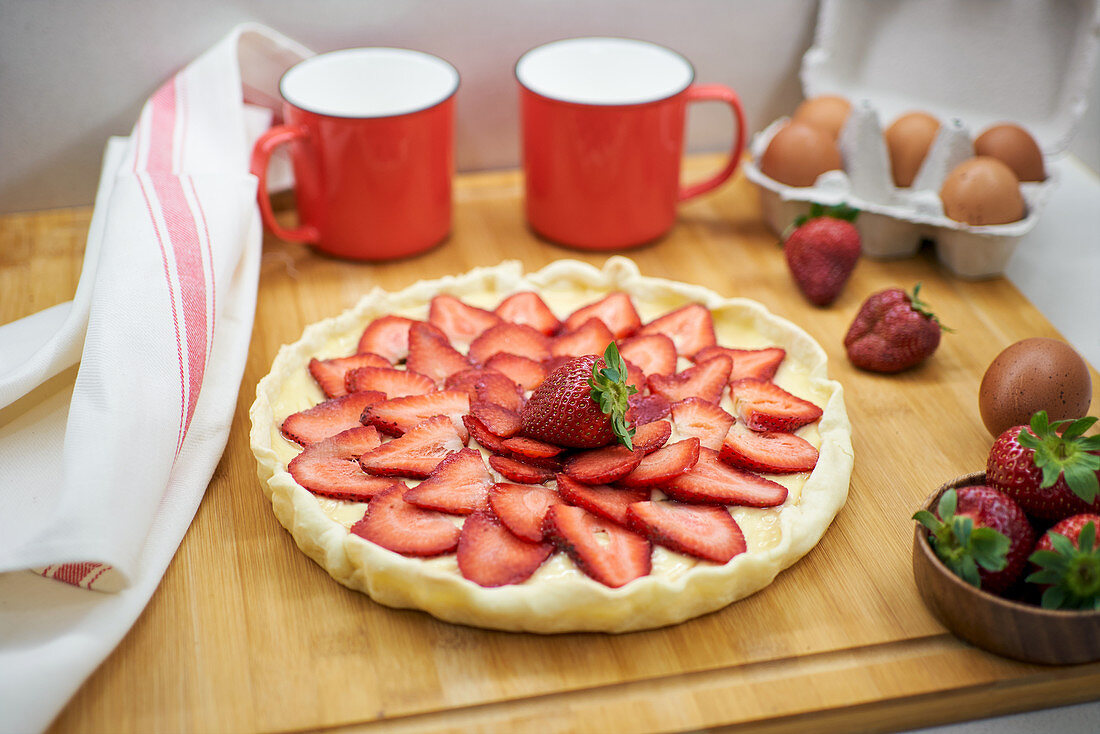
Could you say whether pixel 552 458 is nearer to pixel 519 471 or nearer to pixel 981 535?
pixel 519 471

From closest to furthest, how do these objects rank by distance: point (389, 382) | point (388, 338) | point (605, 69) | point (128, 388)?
point (128, 388) < point (389, 382) < point (388, 338) < point (605, 69)

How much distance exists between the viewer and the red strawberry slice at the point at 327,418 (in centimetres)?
149

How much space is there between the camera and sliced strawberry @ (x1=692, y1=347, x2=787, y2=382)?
5.38 ft

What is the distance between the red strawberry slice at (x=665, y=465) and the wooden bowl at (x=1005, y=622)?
31cm

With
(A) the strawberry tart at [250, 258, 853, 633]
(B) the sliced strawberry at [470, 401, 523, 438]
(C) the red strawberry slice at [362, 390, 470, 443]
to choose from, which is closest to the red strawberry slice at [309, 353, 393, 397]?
(A) the strawberry tart at [250, 258, 853, 633]

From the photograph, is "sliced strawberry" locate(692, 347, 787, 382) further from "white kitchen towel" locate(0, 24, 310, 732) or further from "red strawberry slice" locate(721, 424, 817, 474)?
"white kitchen towel" locate(0, 24, 310, 732)

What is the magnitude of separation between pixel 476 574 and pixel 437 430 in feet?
0.91

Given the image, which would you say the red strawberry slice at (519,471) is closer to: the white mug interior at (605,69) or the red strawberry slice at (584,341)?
the red strawberry slice at (584,341)

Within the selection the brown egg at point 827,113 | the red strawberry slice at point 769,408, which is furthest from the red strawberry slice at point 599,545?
the brown egg at point 827,113

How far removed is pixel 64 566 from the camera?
4.16 feet

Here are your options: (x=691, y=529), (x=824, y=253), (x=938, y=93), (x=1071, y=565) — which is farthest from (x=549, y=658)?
(x=938, y=93)

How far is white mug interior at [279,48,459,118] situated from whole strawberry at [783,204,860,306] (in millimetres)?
747

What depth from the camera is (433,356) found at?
164 cm

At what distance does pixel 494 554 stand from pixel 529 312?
596mm
